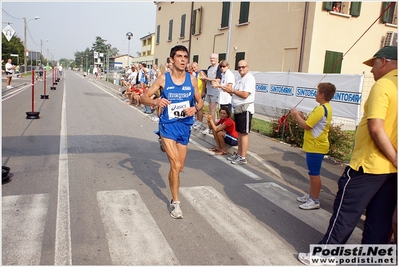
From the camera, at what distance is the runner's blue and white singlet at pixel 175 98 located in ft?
13.9

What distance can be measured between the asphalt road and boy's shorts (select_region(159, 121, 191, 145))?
3.02 feet

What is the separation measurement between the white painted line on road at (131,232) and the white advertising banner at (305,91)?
12.5 feet

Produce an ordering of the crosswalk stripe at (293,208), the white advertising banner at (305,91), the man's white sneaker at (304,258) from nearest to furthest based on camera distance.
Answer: the man's white sneaker at (304,258)
the crosswalk stripe at (293,208)
the white advertising banner at (305,91)

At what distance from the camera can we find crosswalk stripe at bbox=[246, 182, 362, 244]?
4.09 metres

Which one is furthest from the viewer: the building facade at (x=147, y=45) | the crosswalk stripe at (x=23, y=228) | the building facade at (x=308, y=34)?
the building facade at (x=147, y=45)

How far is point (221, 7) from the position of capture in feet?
73.2

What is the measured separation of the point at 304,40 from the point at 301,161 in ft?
31.5

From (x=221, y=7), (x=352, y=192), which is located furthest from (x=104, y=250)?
(x=221, y=7)

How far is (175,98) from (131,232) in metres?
1.69

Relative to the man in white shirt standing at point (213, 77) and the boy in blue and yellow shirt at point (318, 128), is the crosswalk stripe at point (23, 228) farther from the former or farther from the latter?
the man in white shirt standing at point (213, 77)

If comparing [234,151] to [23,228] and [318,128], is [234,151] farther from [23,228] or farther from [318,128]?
[23,228]

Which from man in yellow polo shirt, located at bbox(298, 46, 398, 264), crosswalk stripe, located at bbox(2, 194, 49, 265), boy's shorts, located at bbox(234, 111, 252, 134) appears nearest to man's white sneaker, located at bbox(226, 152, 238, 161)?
boy's shorts, located at bbox(234, 111, 252, 134)

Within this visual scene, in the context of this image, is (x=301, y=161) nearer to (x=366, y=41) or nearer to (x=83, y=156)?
(x=83, y=156)

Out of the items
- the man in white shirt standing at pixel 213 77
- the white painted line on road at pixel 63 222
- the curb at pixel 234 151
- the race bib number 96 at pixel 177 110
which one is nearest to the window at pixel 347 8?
the man in white shirt standing at pixel 213 77
